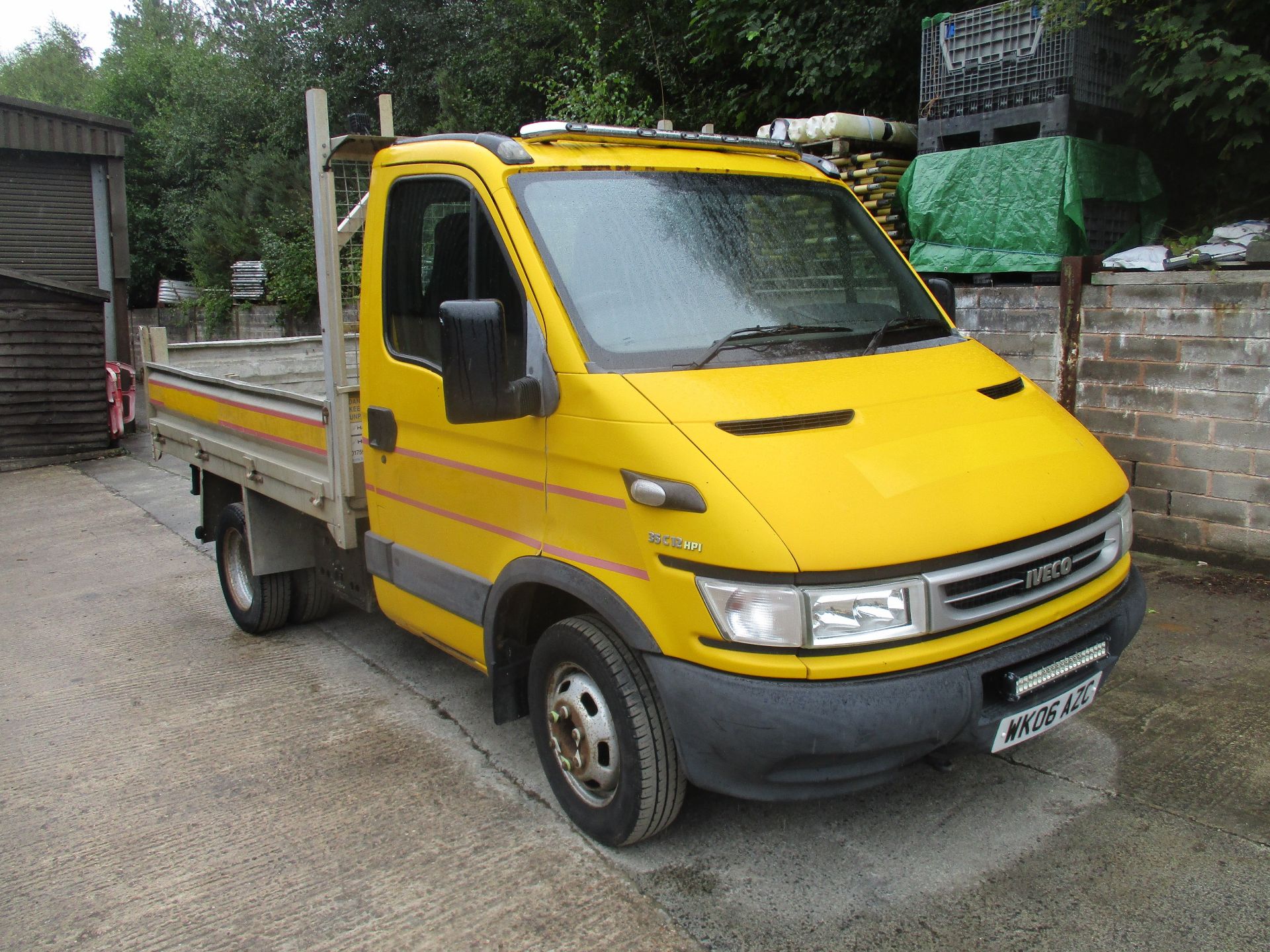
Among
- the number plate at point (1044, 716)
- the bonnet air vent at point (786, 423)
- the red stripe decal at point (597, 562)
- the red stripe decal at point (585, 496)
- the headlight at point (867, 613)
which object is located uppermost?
the bonnet air vent at point (786, 423)

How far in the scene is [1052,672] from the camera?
301 cm

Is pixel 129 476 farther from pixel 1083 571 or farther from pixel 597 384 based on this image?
pixel 1083 571

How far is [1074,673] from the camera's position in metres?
3.12

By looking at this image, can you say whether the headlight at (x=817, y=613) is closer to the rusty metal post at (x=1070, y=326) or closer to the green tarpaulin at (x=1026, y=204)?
the rusty metal post at (x=1070, y=326)

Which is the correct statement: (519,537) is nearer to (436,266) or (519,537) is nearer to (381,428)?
(381,428)

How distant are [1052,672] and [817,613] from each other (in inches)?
33.5


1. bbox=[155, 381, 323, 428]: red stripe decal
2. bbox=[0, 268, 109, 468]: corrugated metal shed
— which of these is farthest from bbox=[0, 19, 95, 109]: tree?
bbox=[155, 381, 323, 428]: red stripe decal

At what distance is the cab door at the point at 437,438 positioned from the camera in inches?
132

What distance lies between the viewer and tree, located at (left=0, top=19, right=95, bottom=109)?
47.4 meters

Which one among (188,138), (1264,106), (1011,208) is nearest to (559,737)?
(1011,208)

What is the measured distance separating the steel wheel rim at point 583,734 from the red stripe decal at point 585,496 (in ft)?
1.81

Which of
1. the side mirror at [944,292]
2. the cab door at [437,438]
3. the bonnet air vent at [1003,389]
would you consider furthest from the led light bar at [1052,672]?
the side mirror at [944,292]

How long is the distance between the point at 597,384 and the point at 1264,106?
4.86 meters

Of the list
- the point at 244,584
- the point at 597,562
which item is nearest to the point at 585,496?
the point at 597,562
